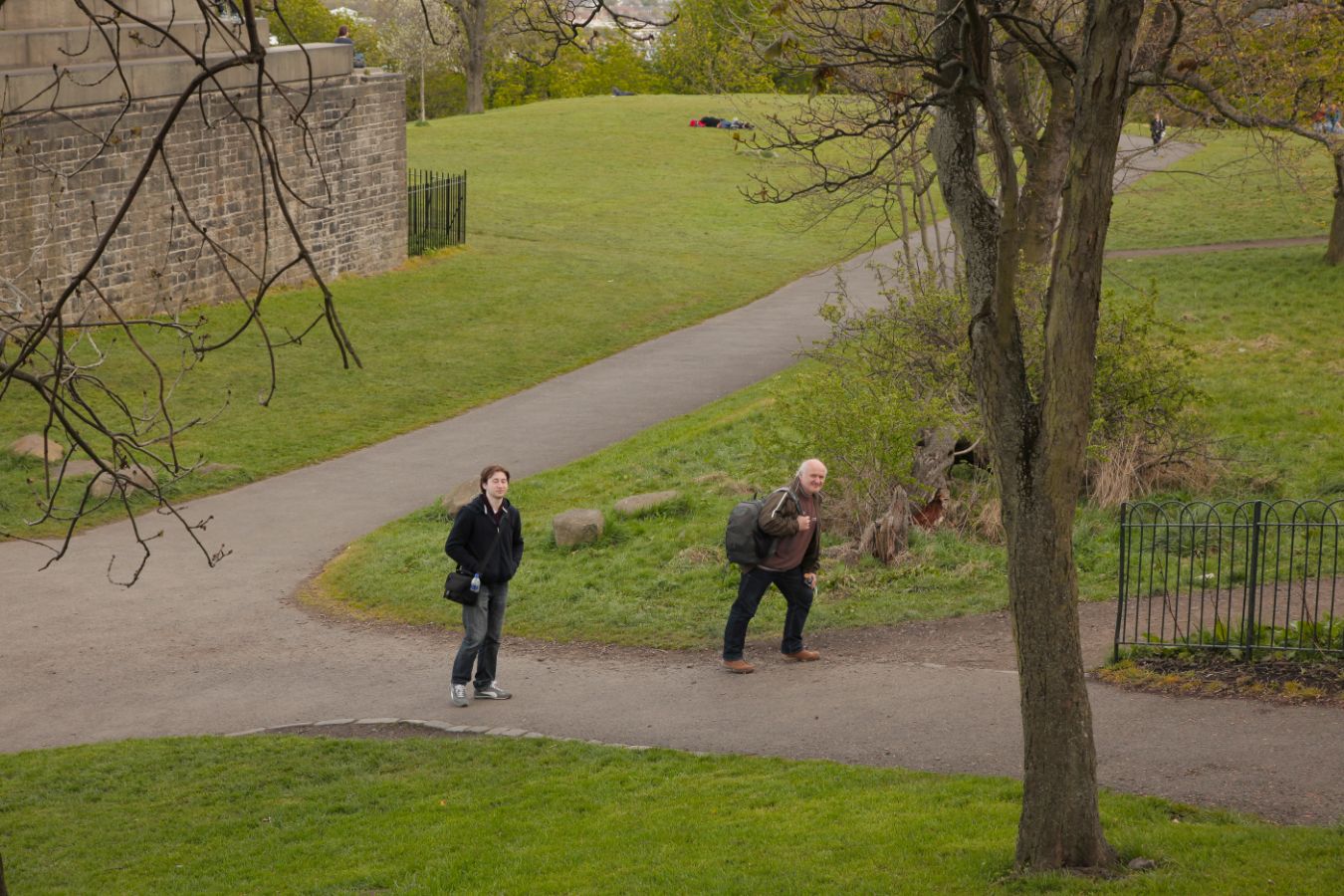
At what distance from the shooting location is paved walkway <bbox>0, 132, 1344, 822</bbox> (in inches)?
361

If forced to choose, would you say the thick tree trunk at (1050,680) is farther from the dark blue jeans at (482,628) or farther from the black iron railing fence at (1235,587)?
the dark blue jeans at (482,628)

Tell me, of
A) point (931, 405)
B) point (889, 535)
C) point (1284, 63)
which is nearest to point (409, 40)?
point (1284, 63)

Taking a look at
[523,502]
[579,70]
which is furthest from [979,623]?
[579,70]

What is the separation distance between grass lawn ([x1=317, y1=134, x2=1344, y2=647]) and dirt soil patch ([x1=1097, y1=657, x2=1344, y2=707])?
216 centimetres

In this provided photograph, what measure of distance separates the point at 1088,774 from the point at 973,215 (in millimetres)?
2662

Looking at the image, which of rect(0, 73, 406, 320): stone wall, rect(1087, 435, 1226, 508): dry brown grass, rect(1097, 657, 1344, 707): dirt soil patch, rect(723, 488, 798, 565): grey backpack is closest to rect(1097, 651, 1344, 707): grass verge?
rect(1097, 657, 1344, 707): dirt soil patch

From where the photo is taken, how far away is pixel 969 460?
16438mm

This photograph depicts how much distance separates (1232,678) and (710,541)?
19.5ft

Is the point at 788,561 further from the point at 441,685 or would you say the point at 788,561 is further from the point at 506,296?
the point at 506,296

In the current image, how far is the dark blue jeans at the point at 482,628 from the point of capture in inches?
441

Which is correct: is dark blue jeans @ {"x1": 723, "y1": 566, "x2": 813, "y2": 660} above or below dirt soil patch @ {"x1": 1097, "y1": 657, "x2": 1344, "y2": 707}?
above

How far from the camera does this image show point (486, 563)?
36.3 ft

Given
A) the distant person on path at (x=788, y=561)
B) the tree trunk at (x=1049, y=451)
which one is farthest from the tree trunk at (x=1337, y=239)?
the tree trunk at (x=1049, y=451)

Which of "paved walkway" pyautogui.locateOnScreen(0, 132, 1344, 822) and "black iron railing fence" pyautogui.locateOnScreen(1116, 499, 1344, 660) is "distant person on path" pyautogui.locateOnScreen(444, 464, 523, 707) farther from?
"black iron railing fence" pyautogui.locateOnScreen(1116, 499, 1344, 660)
